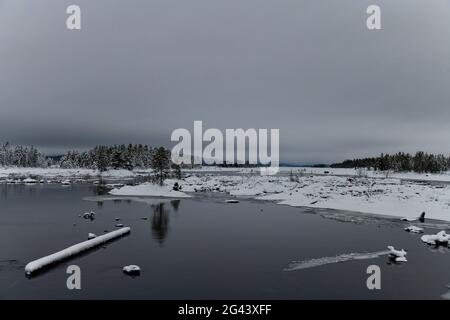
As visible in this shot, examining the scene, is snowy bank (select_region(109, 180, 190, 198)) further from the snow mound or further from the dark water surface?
the dark water surface

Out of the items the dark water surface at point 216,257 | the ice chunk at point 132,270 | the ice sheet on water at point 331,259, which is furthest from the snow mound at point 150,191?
the ice chunk at point 132,270

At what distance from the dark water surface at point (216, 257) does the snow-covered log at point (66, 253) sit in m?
0.49

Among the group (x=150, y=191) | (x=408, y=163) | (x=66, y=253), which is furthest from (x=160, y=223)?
(x=408, y=163)

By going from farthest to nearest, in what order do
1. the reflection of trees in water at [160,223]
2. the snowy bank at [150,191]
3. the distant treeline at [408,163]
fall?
the distant treeline at [408,163], the snowy bank at [150,191], the reflection of trees in water at [160,223]

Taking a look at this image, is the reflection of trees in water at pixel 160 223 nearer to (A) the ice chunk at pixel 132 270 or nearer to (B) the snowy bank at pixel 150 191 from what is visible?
(A) the ice chunk at pixel 132 270

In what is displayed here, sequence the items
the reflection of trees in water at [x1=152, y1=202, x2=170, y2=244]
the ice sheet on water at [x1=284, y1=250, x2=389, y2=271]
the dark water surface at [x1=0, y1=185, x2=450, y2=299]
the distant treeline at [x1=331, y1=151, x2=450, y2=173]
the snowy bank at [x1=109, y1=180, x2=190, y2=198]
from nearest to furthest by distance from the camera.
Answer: the dark water surface at [x1=0, y1=185, x2=450, y2=299], the ice sheet on water at [x1=284, y1=250, x2=389, y2=271], the reflection of trees in water at [x1=152, y1=202, x2=170, y2=244], the snowy bank at [x1=109, y1=180, x2=190, y2=198], the distant treeline at [x1=331, y1=151, x2=450, y2=173]

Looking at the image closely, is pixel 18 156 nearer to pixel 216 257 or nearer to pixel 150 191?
pixel 150 191

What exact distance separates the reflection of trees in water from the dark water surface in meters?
0.10

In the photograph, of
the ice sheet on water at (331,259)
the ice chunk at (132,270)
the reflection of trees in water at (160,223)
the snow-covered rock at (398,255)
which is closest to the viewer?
the ice chunk at (132,270)

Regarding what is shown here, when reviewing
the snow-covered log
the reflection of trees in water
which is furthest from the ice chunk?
the reflection of trees in water

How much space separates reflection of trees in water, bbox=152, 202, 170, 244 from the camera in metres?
28.0

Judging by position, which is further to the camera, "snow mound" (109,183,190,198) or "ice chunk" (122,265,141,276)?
"snow mound" (109,183,190,198)

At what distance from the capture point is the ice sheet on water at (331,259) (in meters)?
19.9
